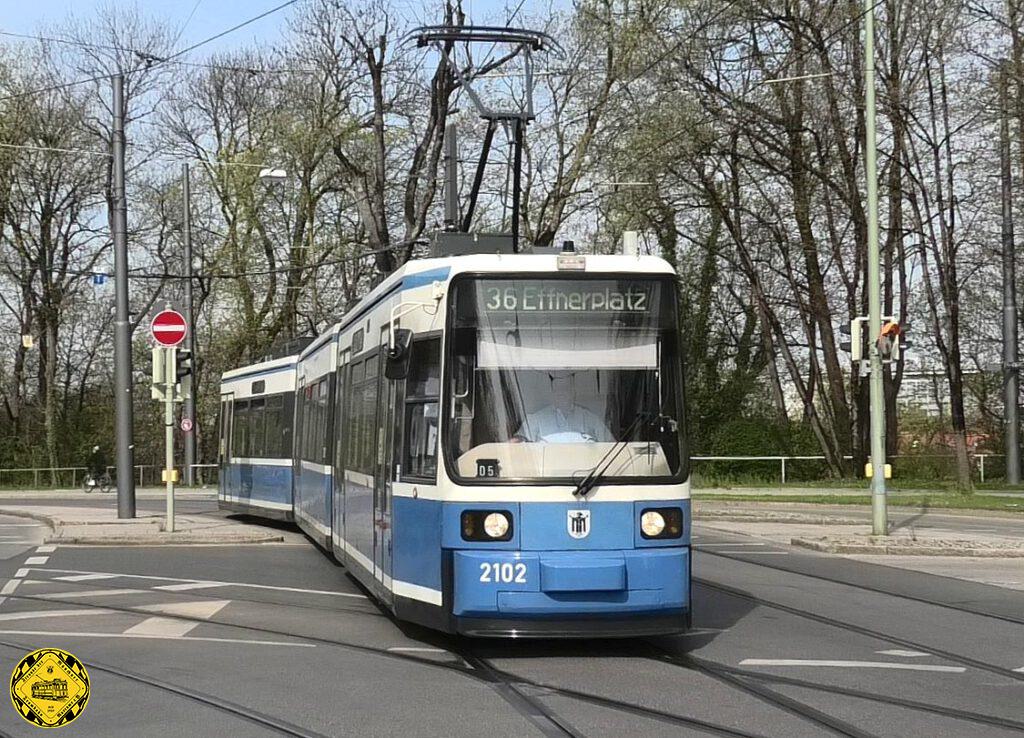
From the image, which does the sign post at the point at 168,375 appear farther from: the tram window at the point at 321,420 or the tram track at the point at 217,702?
the tram track at the point at 217,702

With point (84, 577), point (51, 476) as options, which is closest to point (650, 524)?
point (84, 577)

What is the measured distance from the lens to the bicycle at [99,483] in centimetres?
4581

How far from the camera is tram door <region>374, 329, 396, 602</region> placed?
1178cm

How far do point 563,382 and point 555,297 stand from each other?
0.63 metres

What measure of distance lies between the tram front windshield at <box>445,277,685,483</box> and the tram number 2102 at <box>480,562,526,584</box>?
1.95 feet

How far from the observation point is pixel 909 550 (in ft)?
67.5

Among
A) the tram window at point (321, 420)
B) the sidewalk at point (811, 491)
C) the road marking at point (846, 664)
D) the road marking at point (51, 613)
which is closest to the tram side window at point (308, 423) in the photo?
the tram window at point (321, 420)

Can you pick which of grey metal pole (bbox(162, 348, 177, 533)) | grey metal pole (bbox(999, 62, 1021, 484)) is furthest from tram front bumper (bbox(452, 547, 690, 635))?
grey metal pole (bbox(999, 62, 1021, 484))

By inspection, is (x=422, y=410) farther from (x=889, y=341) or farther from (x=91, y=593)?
(x=889, y=341)

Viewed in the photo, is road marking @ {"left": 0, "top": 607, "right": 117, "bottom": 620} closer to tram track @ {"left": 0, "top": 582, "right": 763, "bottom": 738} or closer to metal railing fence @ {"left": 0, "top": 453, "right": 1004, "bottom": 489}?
tram track @ {"left": 0, "top": 582, "right": 763, "bottom": 738}

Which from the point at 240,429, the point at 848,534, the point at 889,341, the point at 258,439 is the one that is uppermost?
the point at 889,341

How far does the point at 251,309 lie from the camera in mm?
51781

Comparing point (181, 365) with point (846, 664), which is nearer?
point (846, 664)

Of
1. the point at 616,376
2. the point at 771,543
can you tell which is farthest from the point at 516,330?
the point at 771,543
